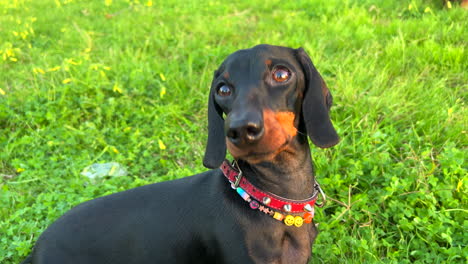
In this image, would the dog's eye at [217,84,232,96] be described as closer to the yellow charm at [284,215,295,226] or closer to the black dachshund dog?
the black dachshund dog

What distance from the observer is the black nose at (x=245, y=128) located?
1.63m

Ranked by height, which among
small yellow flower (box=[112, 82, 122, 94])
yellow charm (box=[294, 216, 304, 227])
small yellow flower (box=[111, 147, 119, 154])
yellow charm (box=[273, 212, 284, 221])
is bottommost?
small yellow flower (box=[111, 147, 119, 154])

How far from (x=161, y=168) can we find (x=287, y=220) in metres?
1.98

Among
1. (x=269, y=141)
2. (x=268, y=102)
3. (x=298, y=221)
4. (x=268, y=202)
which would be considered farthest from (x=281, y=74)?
(x=298, y=221)

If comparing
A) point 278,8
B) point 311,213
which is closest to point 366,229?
point 311,213

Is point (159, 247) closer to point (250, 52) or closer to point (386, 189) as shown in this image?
point (250, 52)

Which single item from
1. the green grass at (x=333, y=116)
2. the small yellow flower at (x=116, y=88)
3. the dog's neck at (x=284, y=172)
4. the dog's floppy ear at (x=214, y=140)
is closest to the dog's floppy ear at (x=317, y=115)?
the dog's neck at (x=284, y=172)

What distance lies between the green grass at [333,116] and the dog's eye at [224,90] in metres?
1.27

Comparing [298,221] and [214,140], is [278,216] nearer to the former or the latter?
[298,221]

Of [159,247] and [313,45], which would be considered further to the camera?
[313,45]

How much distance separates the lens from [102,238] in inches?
83.2

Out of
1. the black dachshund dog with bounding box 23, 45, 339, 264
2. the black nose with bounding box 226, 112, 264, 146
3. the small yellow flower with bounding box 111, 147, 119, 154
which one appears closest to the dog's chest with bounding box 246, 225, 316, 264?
the black dachshund dog with bounding box 23, 45, 339, 264

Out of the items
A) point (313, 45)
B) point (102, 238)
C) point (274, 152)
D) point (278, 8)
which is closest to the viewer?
point (274, 152)

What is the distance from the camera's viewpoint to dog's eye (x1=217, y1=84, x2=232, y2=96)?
206 centimetres
